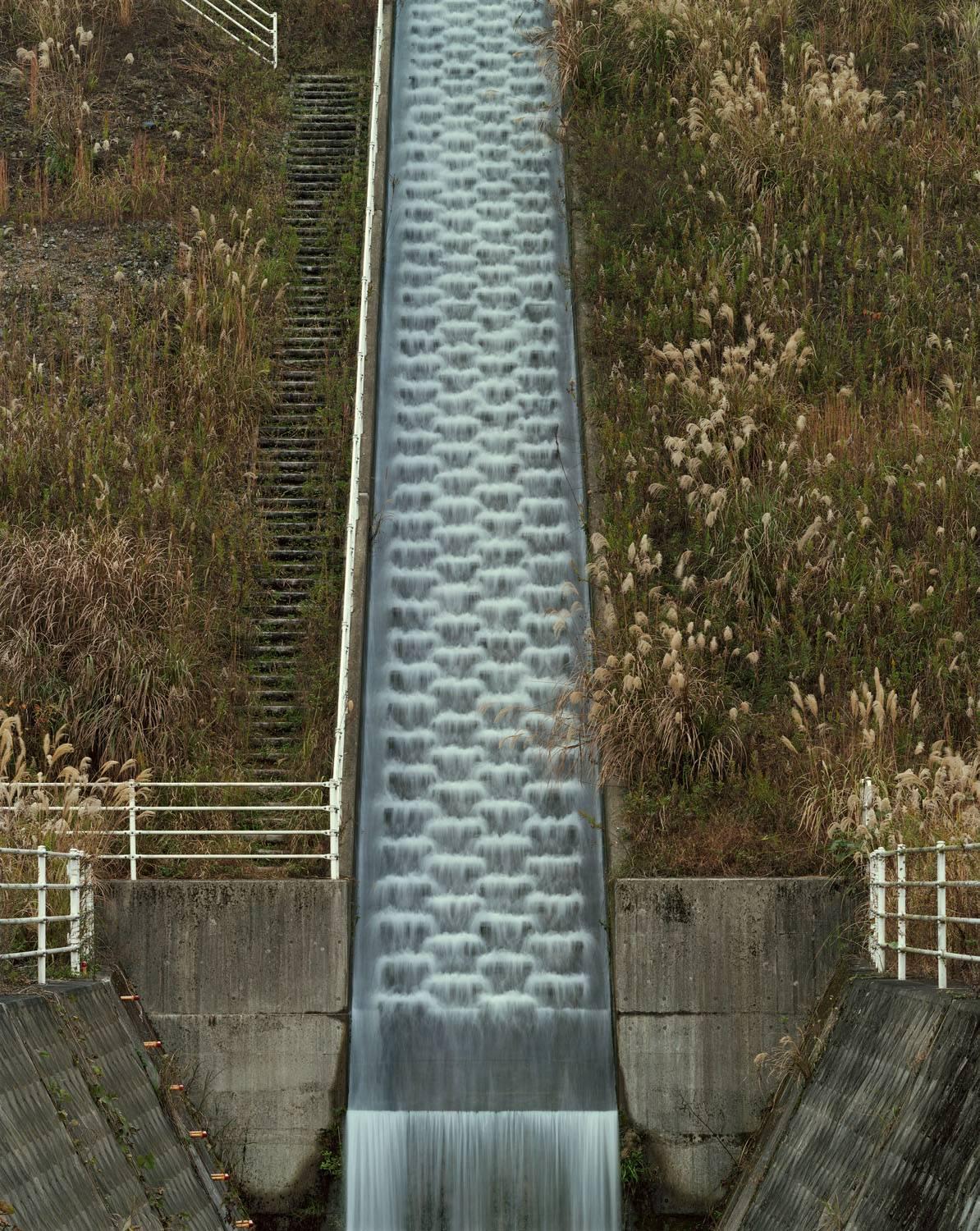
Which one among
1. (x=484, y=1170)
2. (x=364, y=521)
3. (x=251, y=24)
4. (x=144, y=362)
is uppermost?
(x=251, y=24)

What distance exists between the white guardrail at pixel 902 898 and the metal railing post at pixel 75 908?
5085 mm

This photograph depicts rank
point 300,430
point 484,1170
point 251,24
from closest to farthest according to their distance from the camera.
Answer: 1. point 484,1170
2. point 300,430
3. point 251,24

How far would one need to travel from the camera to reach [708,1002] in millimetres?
11680

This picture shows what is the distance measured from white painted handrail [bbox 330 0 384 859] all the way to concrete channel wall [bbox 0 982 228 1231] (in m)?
2.22

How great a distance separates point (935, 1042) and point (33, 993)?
477cm

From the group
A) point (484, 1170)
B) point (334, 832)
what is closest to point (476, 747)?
point (334, 832)

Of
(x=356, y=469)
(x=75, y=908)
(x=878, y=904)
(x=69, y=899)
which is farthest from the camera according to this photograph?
(x=356, y=469)

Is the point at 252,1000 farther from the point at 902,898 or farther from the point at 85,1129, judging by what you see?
the point at 902,898

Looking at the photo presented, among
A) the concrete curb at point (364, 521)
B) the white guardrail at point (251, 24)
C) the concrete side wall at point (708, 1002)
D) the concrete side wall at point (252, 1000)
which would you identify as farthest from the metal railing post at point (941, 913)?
the white guardrail at point (251, 24)

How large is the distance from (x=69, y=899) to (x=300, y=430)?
7302 mm

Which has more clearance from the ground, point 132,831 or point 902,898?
point 132,831

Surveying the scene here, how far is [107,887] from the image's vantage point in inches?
464

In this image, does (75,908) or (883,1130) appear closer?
(883,1130)

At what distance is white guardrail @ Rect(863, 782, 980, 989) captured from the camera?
9.48 m
